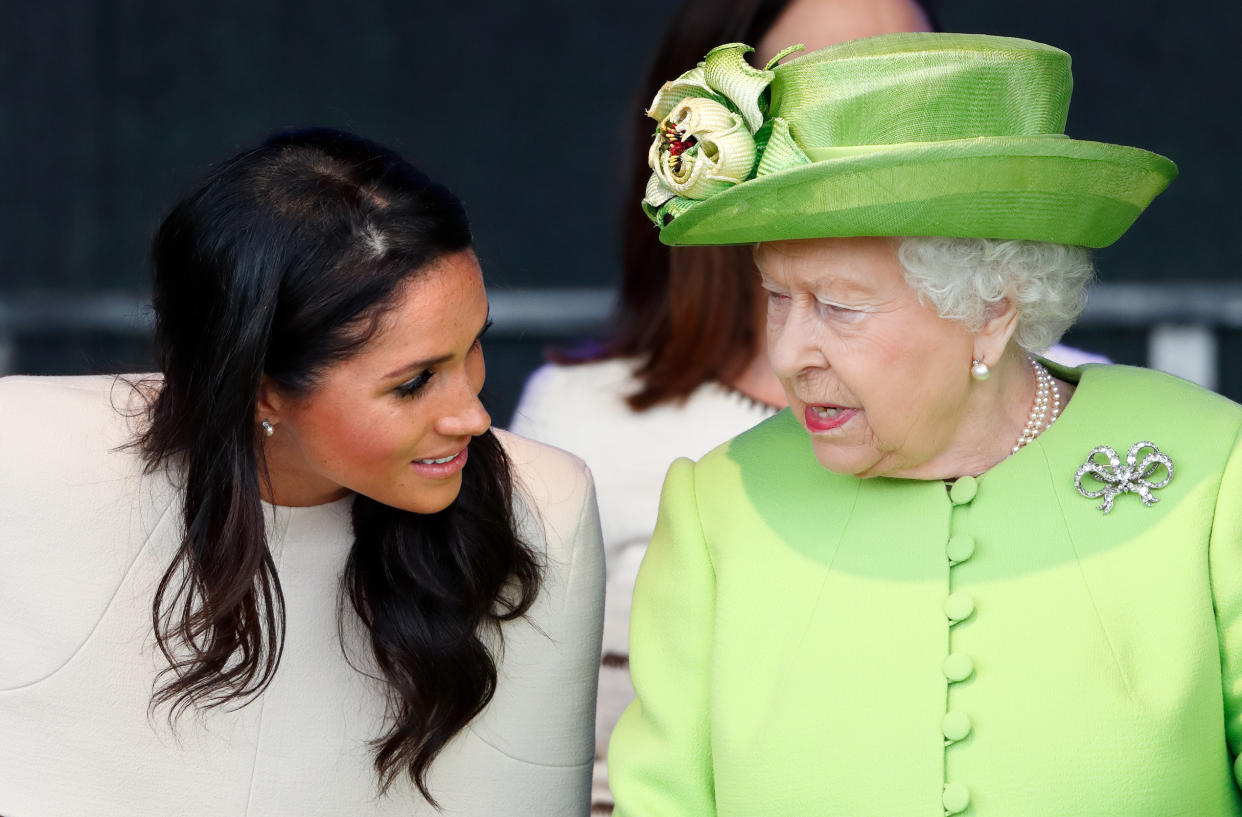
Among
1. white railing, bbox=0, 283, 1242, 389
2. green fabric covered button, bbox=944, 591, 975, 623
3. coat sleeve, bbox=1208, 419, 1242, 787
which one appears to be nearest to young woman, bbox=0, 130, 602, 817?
green fabric covered button, bbox=944, 591, 975, 623

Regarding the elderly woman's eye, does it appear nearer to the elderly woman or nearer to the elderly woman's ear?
the elderly woman

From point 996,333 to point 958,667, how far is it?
463 mm

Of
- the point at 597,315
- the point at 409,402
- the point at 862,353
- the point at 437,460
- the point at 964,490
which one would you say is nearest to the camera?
the point at 862,353

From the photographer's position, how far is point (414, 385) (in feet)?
8.34

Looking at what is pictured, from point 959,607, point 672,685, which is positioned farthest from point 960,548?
point 672,685

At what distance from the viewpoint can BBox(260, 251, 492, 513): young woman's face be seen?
8.22 ft

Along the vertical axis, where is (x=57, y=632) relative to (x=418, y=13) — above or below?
below

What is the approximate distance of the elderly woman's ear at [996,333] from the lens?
2.37m

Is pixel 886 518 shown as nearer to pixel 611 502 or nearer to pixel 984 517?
pixel 984 517

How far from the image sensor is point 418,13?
5789mm

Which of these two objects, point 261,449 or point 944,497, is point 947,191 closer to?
point 944,497

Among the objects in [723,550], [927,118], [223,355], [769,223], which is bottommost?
[723,550]

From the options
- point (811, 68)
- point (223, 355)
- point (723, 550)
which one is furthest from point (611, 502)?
point (811, 68)

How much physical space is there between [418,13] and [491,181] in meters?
0.61
